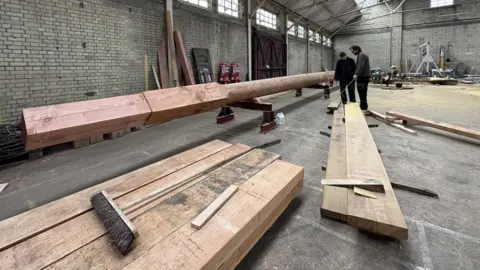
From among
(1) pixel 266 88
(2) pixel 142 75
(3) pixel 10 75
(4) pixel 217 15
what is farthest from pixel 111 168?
(4) pixel 217 15

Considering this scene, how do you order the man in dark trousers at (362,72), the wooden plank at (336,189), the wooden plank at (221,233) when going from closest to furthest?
the wooden plank at (221,233)
the wooden plank at (336,189)
the man in dark trousers at (362,72)

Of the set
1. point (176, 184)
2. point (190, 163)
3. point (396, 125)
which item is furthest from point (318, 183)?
point (396, 125)

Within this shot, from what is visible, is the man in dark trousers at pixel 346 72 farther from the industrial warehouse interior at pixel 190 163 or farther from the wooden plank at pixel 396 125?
the wooden plank at pixel 396 125

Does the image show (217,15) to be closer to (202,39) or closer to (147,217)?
(202,39)

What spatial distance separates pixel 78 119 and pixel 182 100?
881 mm

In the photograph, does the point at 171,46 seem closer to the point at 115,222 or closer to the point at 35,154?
the point at 35,154

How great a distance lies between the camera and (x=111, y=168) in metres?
2.56

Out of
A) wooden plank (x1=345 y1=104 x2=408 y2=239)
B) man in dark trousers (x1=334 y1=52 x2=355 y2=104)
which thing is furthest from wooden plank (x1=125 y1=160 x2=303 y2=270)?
man in dark trousers (x1=334 y1=52 x2=355 y2=104)

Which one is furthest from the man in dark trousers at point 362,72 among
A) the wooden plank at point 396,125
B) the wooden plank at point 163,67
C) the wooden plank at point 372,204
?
the wooden plank at point 163,67

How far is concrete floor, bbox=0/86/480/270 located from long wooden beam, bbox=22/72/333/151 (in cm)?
75

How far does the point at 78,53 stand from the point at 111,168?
8.45 feet

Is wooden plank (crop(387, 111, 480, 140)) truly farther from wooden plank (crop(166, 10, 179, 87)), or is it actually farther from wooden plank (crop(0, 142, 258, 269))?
wooden plank (crop(166, 10, 179, 87))

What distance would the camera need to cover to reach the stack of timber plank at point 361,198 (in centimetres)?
122

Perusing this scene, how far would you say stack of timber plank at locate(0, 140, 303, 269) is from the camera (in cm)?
94
